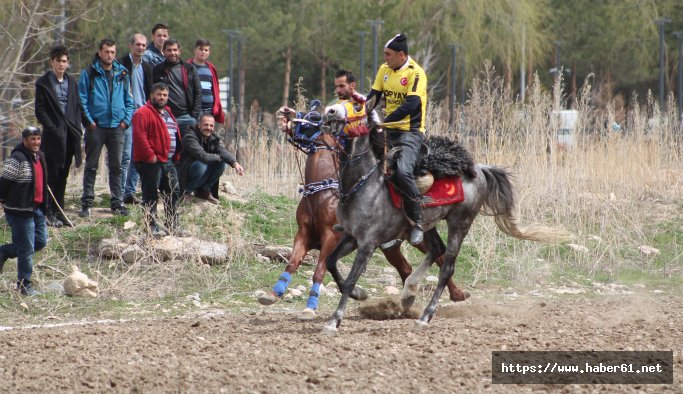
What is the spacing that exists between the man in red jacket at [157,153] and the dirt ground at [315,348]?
248 cm

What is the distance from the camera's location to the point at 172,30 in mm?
32812

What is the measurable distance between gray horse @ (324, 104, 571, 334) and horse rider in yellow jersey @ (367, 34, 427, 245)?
16cm

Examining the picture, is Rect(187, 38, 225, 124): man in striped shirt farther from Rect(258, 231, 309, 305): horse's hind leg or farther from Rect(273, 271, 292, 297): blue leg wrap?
Rect(273, 271, 292, 297): blue leg wrap

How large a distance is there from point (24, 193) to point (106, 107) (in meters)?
2.84

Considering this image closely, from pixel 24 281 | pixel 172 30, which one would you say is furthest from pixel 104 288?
pixel 172 30

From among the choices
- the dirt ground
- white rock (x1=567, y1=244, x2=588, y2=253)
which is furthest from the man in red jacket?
white rock (x1=567, y1=244, x2=588, y2=253)

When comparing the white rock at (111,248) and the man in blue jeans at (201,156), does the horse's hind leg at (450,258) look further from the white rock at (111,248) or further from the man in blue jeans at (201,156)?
the white rock at (111,248)

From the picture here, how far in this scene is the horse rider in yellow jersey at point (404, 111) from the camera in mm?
9523

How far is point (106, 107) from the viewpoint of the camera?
523 inches

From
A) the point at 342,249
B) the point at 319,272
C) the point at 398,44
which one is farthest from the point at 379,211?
the point at 398,44

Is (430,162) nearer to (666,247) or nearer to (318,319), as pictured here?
(318,319)

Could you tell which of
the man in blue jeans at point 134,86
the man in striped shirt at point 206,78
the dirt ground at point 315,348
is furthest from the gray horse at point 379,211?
the man in blue jeans at point 134,86

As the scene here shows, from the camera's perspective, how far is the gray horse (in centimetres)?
932

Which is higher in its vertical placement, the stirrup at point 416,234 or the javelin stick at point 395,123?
the javelin stick at point 395,123
